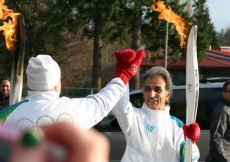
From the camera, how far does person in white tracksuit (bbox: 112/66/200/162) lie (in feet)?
10.8

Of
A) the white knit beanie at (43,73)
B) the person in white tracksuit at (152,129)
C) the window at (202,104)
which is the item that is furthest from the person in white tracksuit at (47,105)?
the window at (202,104)

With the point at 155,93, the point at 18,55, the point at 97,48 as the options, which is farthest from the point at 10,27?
the point at 97,48

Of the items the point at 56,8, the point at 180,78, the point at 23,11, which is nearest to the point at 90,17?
the point at 56,8

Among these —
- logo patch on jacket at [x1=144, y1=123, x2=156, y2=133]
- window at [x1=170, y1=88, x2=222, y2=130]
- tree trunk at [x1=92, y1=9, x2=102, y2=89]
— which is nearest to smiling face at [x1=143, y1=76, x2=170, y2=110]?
logo patch on jacket at [x1=144, y1=123, x2=156, y2=133]

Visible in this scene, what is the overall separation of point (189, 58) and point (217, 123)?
0.85 metres

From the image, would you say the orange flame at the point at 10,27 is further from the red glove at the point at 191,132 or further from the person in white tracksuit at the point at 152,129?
the red glove at the point at 191,132

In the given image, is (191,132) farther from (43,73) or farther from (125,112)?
(43,73)

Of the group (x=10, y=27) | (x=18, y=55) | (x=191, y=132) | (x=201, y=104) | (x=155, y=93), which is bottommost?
(x=201, y=104)

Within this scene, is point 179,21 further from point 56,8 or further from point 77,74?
point 77,74

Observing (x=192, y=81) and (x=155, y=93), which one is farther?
(x=192, y=81)

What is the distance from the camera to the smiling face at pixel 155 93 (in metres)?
3.50

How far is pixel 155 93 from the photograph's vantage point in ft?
11.5

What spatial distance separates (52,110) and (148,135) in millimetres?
1244

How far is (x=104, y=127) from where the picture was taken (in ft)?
23.6
